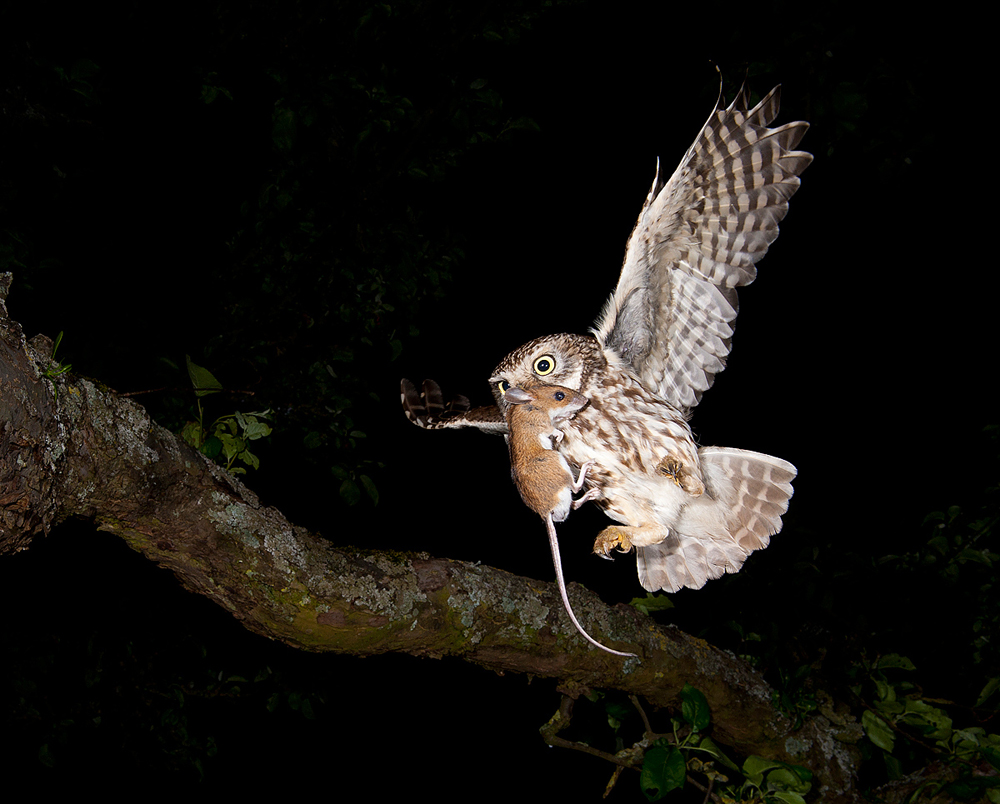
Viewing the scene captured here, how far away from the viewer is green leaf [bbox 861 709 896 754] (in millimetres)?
1671

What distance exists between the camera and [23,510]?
837 mm

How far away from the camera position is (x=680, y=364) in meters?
1.35

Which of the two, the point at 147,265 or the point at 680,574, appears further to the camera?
the point at 147,265

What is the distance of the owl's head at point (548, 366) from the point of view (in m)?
1.19

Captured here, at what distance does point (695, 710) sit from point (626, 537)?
50 centimetres

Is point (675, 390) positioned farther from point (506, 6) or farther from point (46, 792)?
point (46, 792)

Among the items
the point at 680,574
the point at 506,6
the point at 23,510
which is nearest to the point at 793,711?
the point at 680,574

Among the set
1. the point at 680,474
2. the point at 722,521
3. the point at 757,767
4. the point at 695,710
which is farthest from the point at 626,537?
the point at 757,767

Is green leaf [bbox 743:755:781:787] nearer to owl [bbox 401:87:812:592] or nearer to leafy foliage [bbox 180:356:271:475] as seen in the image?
owl [bbox 401:87:812:592]

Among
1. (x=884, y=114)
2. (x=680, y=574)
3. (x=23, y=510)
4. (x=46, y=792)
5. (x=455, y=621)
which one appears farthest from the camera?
(x=46, y=792)

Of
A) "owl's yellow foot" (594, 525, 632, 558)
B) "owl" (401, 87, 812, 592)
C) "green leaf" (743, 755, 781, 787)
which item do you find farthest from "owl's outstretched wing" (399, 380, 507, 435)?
"green leaf" (743, 755, 781, 787)

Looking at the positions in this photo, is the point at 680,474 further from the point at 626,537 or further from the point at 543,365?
the point at 543,365

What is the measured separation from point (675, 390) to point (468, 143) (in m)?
1.07

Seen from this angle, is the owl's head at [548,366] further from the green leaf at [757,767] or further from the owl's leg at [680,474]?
the green leaf at [757,767]
